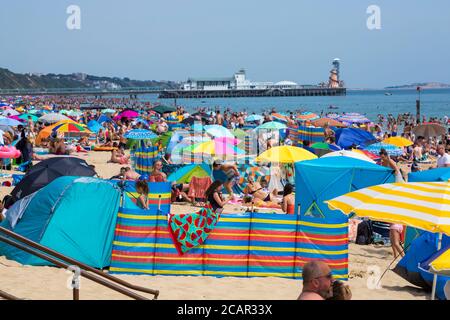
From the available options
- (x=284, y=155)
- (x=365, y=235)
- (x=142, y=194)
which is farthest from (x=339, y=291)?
(x=284, y=155)

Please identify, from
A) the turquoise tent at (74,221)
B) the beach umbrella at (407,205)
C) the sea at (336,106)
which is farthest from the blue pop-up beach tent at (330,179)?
the sea at (336,106)

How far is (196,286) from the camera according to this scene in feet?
22.7

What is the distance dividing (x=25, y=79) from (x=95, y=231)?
652 feet

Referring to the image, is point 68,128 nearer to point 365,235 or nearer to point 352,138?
point 352,138

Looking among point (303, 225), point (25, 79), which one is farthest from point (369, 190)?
point (25, 79)

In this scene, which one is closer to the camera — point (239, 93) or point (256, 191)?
point (256, 191)

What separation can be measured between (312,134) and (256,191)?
8.18 meters

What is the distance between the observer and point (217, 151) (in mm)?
13859

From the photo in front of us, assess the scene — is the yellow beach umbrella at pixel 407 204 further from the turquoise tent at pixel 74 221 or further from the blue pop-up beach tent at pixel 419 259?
the turquoise tent at pixel 74 221

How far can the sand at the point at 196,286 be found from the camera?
6.55 metres

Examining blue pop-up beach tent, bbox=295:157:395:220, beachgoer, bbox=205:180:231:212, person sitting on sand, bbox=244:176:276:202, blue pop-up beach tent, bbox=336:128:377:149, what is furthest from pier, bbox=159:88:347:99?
beachgoer, bbox=205:180:231:212

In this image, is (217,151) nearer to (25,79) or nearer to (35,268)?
(35,268)

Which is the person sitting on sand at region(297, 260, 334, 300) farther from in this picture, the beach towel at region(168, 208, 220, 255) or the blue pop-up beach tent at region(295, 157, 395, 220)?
the blue pop-up beach tent at region(295, 157, 395, 220)

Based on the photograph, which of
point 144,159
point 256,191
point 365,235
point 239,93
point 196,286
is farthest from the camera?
point 239,93
